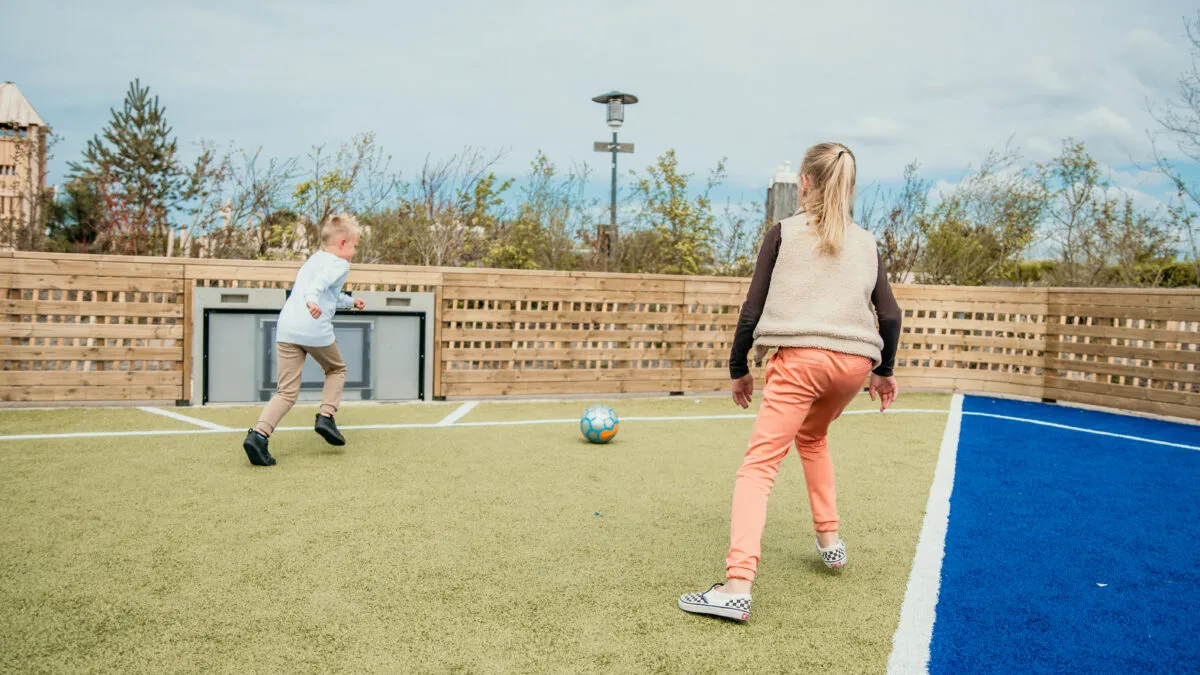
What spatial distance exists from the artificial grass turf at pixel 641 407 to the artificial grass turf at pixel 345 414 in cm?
45

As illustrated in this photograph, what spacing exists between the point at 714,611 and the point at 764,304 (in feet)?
4.13

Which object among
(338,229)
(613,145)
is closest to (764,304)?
(338,229)

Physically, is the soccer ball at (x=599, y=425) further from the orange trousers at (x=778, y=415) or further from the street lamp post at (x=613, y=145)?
the street lamp post at (x=613, y=145)

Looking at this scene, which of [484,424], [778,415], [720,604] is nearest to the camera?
[720,604]

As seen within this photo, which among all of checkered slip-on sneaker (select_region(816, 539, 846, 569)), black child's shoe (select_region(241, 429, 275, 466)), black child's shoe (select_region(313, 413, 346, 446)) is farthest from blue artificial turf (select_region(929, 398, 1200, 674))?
black child's shoe (select_region(241, 429, 275, 466))

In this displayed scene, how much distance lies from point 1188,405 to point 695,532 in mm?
8353

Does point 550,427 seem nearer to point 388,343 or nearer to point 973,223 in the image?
point 388,343

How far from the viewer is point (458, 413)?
9.44 m

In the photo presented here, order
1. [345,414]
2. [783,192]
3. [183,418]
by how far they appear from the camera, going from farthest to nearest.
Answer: [783,192] → [345,414] → [183,418]

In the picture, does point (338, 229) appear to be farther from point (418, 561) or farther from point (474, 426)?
point (418, 561)

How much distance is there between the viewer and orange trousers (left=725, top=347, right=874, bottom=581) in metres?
3.61

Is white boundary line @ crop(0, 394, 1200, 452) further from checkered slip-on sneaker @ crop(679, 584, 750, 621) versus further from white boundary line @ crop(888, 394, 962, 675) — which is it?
checkered slip-on sneaker @ crop(679, 584, 750, 621)

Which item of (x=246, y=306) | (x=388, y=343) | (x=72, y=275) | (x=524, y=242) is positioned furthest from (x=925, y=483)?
(x=524, y=242)

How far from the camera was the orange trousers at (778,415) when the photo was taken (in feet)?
11.8
